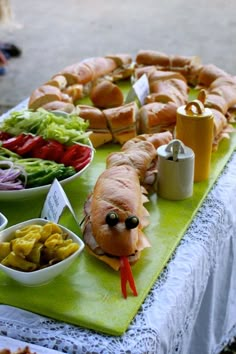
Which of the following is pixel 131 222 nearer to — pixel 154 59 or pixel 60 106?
pixel 60 106

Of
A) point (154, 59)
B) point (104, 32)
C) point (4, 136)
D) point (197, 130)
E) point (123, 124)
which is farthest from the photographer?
point (104, 32)

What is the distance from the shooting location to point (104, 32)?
18.9 feet

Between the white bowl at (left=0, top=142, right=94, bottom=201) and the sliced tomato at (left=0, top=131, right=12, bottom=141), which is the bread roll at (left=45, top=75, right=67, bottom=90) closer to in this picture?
the sliced tomato at (left=0, top=131, right=12, bottom=141)

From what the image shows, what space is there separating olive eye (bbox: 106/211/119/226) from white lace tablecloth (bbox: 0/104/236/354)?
0.14 m

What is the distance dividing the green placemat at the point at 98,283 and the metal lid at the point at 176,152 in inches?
4.3

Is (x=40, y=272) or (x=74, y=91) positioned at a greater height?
(x=40, y=272)

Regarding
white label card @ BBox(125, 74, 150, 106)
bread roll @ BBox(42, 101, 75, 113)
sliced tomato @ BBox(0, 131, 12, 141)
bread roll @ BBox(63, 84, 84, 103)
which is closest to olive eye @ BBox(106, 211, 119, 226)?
sliced tomato @ BBox(0, 131, 12, 141)

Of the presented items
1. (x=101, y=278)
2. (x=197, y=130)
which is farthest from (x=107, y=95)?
(x=101, y=278)

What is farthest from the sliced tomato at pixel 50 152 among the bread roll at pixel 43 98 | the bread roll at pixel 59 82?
the bread roll at pixel 59 82

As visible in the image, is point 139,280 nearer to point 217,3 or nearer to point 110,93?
point 110,93

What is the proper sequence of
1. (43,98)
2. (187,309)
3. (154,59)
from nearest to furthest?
(187,309) < (43,98) < (154,59)

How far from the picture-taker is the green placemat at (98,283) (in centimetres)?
96

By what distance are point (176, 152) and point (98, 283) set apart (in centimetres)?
38

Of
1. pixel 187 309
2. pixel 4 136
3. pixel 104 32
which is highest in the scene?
pixel 4 136
